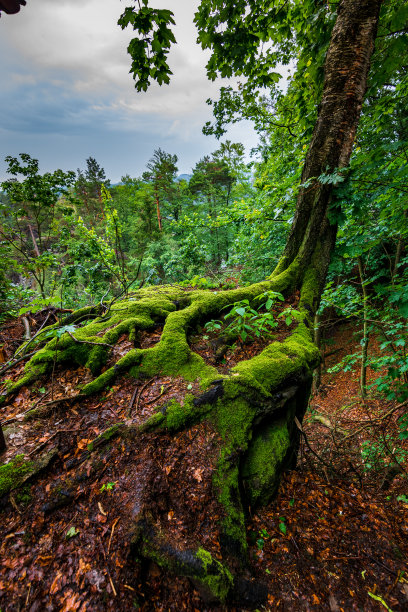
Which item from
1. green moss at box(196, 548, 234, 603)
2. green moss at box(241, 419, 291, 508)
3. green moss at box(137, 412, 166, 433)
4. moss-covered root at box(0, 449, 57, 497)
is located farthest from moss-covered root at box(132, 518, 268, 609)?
moss-covered root at box(0, 449, 57, 497)

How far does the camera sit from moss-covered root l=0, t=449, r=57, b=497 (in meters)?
1.85

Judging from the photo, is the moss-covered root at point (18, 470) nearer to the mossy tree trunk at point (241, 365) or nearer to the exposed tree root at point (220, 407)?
the exposed tree root at point (220, 407)

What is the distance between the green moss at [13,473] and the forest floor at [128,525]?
6 centimetres

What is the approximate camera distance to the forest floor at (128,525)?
4.99 ft

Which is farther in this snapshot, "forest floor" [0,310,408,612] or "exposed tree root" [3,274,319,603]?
"exposed tree root" [3,274,319,603]

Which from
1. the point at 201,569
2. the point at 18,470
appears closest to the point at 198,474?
the point at 201,569

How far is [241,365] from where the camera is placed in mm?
2918

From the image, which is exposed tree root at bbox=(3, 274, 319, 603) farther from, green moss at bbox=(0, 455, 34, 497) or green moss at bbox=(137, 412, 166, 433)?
green moss at bbox=(0, 455, 34, 497)

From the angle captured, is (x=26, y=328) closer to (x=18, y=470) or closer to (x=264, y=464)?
(x=18, y=470)

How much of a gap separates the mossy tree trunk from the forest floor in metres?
0.13

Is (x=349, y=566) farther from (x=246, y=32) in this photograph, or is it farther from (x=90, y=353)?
(x=246, y=32)

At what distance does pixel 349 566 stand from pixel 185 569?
1.57 metres

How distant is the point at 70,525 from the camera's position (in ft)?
5.75

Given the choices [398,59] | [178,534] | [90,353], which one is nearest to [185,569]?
[178,534]
